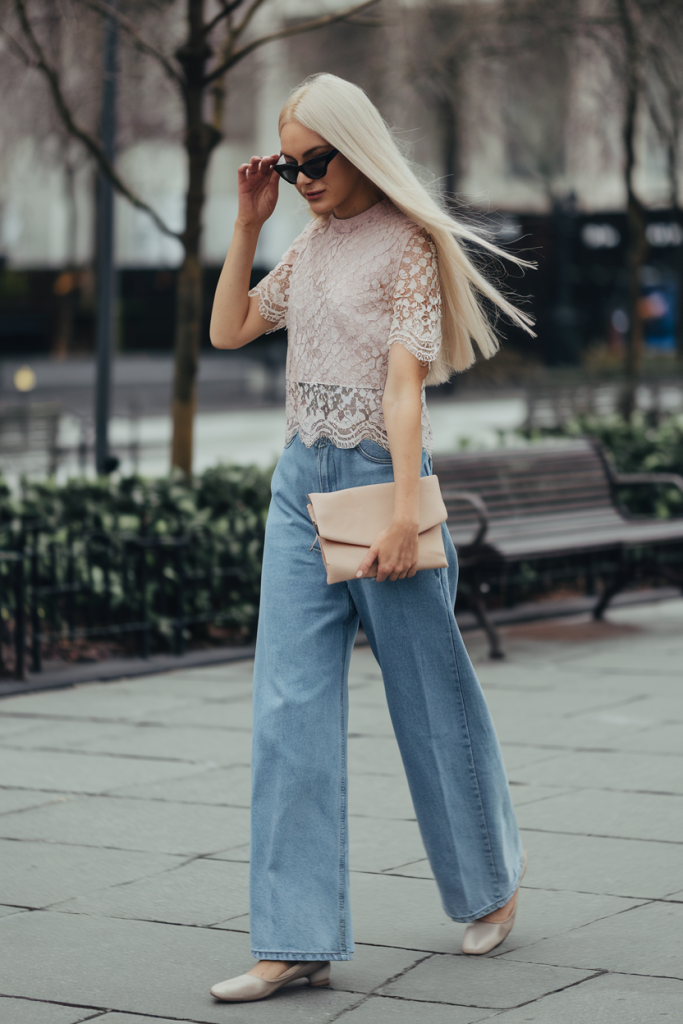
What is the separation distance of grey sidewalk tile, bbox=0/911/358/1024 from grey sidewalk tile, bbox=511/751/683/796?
1.67 m

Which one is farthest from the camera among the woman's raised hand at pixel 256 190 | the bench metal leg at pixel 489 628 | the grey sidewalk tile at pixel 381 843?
the bench metal leg at pixel 489 628

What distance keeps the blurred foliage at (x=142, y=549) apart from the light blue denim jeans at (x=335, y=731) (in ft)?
11.4

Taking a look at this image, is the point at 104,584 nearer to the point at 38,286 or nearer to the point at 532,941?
the point at 532,941

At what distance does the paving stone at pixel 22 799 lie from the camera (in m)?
4.75

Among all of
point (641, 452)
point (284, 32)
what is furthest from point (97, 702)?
point (641, 452)

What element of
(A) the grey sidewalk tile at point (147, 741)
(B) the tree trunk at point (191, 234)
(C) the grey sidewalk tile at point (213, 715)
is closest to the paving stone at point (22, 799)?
(A) the grey sidewalk tile at point (147, 741)

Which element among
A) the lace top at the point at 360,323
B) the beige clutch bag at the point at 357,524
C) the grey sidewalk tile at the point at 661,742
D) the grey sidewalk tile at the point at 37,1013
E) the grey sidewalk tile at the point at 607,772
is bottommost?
the grey sidewalk tile at the point at 37,1013

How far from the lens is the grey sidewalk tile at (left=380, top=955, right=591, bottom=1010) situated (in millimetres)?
3184

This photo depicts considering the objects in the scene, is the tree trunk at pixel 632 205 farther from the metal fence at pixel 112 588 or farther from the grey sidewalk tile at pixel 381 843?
the grey sidewalk tile at pixel 381 843

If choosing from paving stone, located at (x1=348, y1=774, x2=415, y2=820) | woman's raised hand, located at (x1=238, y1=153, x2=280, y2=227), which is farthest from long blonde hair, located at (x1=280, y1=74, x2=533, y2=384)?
paving stone, located at (x1=348, y1=774, x2=415, y2=820)

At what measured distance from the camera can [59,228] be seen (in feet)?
145

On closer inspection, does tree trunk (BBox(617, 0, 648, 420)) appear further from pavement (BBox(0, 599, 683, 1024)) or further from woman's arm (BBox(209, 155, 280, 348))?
woman's arm (BBox(209, 155, 280, 348))

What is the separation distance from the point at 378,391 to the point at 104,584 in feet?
12.8

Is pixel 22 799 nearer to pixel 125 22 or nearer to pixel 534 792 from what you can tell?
pixel 534 792
